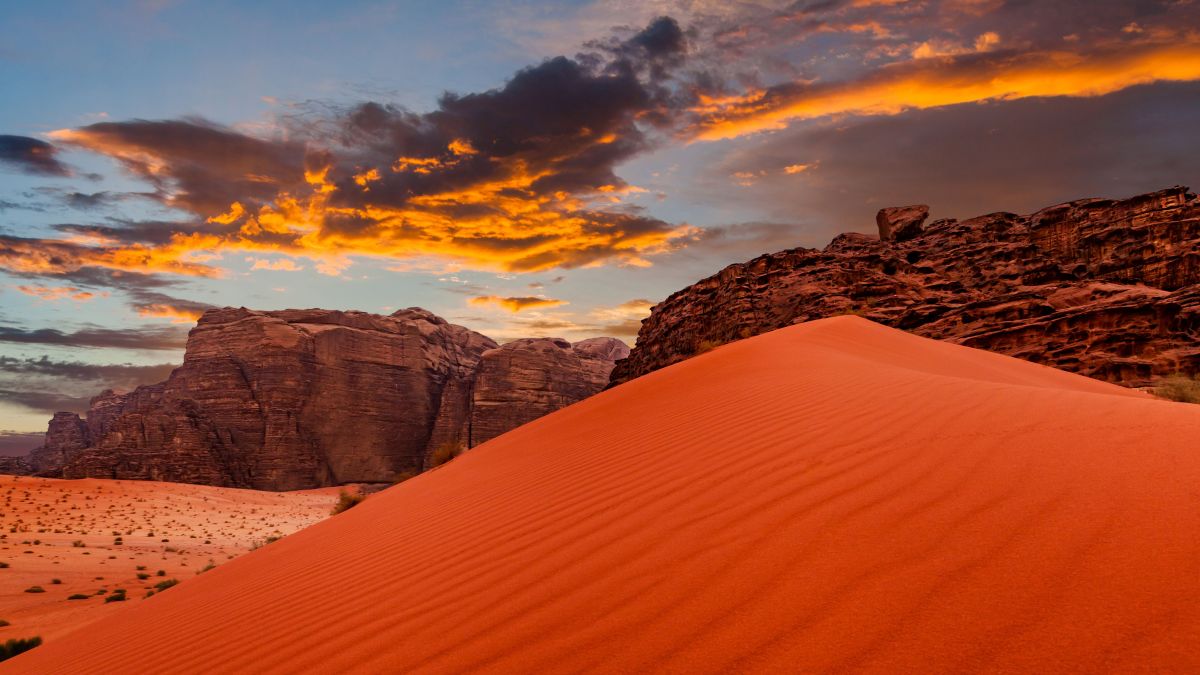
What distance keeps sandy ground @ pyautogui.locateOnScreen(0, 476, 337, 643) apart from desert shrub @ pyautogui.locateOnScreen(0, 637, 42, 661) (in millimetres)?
358

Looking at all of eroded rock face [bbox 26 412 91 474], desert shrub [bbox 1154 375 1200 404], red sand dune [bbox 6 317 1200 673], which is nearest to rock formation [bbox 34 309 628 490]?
eroded rock face [bbox 26 412 91 474]

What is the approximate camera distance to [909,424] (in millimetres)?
4199

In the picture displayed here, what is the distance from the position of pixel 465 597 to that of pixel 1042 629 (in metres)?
2.28

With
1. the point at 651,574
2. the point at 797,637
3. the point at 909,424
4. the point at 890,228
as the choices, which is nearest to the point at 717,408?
the point at 909,424

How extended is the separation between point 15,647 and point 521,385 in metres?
55.6

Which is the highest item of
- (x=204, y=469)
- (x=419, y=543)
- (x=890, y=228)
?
(x=890, y=228)

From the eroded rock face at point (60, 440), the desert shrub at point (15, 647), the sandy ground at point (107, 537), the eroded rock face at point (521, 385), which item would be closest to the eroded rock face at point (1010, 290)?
the sandy ground at point (107, 537)

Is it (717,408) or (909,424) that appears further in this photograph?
(717,408)

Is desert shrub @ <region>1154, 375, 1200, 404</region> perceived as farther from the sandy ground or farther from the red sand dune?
the sandy ground

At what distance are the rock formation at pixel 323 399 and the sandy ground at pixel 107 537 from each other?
850 cm

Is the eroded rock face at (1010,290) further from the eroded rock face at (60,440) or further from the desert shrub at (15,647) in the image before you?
the eroded rock face at (60,440)

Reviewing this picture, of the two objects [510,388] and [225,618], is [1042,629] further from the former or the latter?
[510,388]

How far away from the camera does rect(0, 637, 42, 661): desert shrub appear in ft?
23.7

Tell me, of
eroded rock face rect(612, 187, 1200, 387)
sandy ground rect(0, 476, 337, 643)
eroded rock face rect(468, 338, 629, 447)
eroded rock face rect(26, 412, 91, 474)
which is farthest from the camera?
eroded rock face rect(26, 412, 91, 474)
